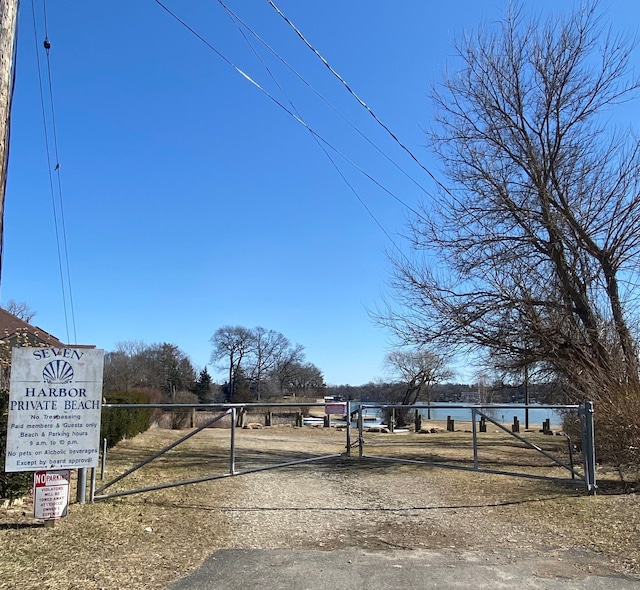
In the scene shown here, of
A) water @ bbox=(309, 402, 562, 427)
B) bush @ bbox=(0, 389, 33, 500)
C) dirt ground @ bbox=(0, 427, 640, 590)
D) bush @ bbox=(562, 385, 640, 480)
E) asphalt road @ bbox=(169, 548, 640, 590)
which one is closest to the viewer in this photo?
asphalt road @ bbox=(169, 548, 640, 590)

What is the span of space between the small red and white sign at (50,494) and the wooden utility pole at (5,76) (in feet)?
8.84

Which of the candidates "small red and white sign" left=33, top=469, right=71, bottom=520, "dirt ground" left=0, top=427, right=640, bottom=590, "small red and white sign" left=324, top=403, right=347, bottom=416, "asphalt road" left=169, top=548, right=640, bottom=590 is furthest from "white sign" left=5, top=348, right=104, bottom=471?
"small red and white sign" left=324, top=403, right=347, bottom=416

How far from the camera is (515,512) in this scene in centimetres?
751

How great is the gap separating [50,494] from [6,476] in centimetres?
108

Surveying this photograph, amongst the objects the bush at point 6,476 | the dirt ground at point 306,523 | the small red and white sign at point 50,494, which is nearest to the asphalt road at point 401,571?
the dirt ground at point 306,523

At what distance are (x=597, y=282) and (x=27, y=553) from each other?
12.9 meters

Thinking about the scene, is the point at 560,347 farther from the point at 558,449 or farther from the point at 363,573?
the point at 363,573

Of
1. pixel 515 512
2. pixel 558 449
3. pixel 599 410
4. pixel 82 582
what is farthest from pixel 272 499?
pixel 558 449

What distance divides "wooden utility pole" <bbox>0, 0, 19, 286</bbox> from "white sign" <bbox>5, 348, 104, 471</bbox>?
210 cm

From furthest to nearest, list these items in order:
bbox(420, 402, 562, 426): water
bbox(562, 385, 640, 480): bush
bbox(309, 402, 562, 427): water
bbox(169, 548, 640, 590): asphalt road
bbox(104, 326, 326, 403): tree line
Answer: bbox(104, 326, 326, 403): tree line < bbox(420, 402, 562, 426): water < bbox(309, 402, 562, 427): water < bbox(562, 385, 640, 480): bush < bbox(169, 548, 640, 590): asphalt road

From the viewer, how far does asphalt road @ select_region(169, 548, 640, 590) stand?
187 inches

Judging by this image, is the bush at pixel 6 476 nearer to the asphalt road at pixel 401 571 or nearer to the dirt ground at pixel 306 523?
the dirt ground at pixel 306 523

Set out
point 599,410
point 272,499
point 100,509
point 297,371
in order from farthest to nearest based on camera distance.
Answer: point 297,371, point 599,410, point 272,499, point 100,509

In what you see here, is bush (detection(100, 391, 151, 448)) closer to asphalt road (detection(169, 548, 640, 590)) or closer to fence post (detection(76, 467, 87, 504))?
fence post (detection(76, 467, 87, 504))
